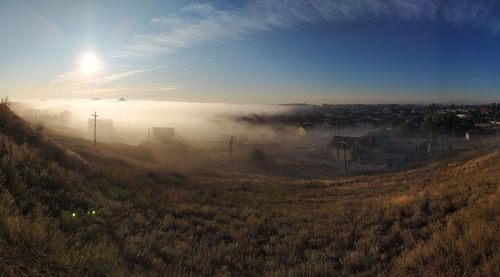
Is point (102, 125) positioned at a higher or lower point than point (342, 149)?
higher

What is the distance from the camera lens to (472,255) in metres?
5.25

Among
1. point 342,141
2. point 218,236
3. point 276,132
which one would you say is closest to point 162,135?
point 342,141

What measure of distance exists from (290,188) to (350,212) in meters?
12.9

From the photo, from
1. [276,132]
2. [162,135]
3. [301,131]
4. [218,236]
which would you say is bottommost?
[276,132]

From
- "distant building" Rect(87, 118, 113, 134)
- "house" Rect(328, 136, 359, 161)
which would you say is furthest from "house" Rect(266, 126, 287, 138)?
"distant building" Rect(87, 118, 113, 134)

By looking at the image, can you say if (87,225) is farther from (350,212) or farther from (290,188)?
(290,188)

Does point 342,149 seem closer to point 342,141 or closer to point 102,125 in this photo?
point 342,141

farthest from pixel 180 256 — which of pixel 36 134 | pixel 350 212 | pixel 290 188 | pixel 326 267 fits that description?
pixel 290 188

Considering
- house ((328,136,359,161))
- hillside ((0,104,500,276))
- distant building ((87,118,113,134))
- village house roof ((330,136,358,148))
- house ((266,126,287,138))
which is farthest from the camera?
house ((266,126,287,138))

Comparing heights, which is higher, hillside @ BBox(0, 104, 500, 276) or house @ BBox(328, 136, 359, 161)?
hillside @ BBox(0, 104, 500, 276)

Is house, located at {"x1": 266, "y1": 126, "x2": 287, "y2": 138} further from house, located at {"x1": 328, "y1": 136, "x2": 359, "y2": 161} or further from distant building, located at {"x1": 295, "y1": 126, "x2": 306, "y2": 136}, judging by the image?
house, located at {"x1": 328, "y1": 136, "x2": 359, "y2": 161}

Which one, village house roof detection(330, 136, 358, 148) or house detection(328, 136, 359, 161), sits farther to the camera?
village house roof detection(330, 136, 358, 148)

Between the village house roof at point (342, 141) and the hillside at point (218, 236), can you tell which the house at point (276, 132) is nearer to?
the village house roof at point (342, 141)

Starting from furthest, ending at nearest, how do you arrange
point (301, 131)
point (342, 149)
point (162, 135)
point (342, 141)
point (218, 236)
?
point (301, 131), point (162, 135), point (342, 149), point (342, 141), point (218, 236)
